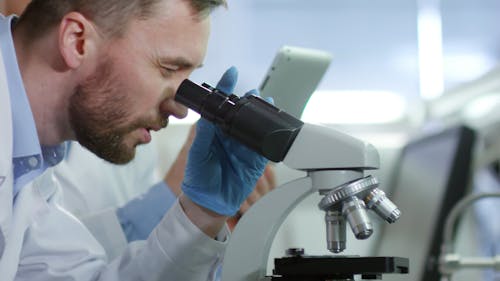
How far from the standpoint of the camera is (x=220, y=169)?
1.30 m

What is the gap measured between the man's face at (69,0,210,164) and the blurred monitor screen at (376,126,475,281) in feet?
1.74

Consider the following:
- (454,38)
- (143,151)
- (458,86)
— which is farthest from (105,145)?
(454,38)

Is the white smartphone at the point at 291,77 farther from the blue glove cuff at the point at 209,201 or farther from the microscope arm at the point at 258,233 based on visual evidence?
the microscope arm at the point at 258,233

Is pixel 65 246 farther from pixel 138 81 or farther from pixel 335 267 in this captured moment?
pixel 335 267

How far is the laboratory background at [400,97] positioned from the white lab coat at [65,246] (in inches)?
6.4

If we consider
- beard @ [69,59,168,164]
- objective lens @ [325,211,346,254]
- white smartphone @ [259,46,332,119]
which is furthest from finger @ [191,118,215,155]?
objective lens @ [325,211,346,254]

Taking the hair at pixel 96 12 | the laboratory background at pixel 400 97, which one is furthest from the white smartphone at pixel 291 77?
the hair at pixel 96 12

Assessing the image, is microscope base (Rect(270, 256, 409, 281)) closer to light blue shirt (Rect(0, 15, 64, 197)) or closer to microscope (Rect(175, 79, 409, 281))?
microscope (Rect(175, 79, 409, 281))

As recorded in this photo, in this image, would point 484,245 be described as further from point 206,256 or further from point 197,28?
point 197,28

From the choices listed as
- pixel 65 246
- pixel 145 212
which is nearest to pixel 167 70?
pixel 65 246

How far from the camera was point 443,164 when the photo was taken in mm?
1606

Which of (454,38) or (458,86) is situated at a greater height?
(454,38)

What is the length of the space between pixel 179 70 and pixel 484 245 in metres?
0.98

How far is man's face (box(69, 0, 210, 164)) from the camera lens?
1.31 metres
